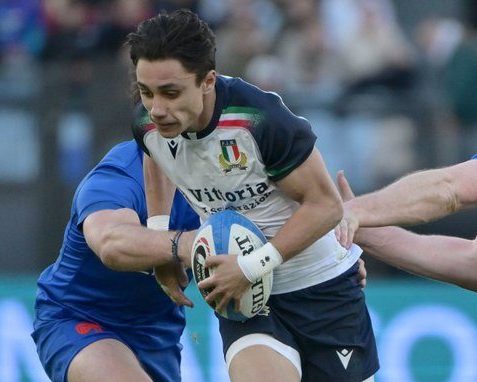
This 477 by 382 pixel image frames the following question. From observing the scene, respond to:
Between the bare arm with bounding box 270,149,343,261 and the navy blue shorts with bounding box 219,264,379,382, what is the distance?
1.32ft

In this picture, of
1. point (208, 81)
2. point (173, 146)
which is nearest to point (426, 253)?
point (173, 146)

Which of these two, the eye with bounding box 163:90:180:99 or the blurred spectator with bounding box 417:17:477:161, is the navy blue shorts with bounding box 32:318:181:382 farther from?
the blurred spectator with bounding box 417:17:477:161

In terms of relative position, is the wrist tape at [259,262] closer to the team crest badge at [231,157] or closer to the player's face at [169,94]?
the team crest badge at [231,157]

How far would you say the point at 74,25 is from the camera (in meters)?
11.6

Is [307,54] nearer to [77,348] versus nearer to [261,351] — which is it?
[77,348]

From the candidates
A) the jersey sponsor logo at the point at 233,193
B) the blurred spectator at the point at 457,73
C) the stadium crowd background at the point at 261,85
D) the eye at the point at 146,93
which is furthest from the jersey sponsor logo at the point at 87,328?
the blurred spectator at the point at 457,73

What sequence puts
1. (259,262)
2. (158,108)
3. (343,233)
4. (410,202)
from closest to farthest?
1. (158,108)
2. (259,262)
3. (343,233)
4. (410,202)

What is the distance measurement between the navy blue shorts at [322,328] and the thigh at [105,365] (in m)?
0.49

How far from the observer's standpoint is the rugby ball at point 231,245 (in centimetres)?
565

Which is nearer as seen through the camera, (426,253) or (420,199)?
(420,199)

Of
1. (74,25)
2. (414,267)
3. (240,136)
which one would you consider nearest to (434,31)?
(74,25)

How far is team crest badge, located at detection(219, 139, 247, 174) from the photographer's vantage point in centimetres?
573

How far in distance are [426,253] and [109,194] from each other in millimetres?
1485

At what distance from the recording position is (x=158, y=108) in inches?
218
